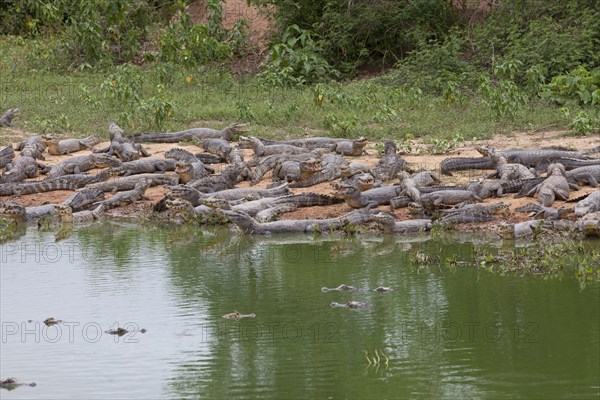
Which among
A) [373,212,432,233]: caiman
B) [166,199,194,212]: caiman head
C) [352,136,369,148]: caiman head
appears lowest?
[373,212,432,233]: caiman

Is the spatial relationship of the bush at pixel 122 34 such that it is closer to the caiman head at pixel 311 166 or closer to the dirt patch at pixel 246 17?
the dirt patch at pixel 246 17

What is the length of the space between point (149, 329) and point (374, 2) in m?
12.4

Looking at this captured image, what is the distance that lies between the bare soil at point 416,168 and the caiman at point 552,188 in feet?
0.25

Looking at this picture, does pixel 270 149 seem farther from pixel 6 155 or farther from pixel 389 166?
pixel 6 155

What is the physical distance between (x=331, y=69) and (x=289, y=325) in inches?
445

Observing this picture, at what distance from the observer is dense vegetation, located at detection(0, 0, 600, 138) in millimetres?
14984

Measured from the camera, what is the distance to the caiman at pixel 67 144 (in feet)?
46.9

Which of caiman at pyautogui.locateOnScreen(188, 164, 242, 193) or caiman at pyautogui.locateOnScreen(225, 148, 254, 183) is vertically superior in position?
caiman at pyautogui.locateOnScreen(225, 148, 254, 183)

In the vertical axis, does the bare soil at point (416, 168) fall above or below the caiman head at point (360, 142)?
below

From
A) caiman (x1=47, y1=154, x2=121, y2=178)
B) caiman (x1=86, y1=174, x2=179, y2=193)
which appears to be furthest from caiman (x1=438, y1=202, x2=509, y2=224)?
caiman (x1=47, y1=154, x2=121, y2=178)

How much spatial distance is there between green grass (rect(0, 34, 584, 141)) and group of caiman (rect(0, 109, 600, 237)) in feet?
2.64

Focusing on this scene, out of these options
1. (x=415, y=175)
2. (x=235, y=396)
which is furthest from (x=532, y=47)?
(x=235, y=396)

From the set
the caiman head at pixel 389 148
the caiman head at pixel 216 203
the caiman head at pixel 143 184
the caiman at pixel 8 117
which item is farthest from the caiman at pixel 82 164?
the caiman head at pixel 389 148

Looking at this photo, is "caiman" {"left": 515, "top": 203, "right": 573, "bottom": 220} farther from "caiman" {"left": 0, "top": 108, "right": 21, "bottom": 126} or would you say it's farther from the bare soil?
"caiman" {"left": 0, "top": 108, "right": 21, "bottom": 126}
